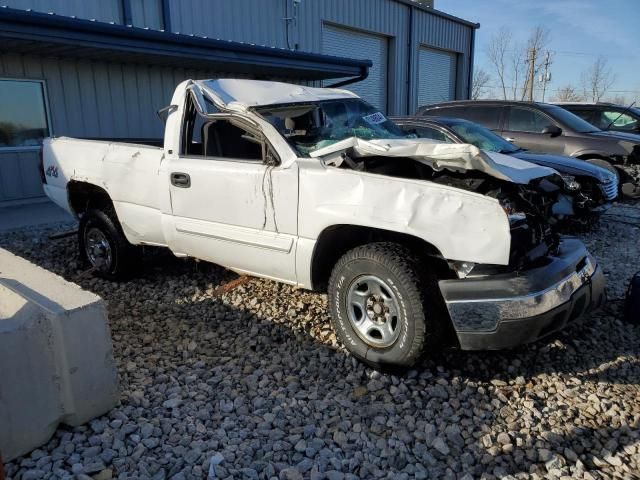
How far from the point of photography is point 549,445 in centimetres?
280

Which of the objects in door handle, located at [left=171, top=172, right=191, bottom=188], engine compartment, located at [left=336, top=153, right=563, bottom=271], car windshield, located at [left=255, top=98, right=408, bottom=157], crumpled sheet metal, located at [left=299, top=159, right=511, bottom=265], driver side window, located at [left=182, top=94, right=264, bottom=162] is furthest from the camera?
driver side window, located at [left=182, top=94, right=264, bottom=162]

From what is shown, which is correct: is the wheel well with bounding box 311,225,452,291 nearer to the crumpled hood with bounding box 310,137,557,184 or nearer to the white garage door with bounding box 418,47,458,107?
the crumpled hood with bounding box 310,137,557,184

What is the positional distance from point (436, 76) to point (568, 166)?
46.3 feet

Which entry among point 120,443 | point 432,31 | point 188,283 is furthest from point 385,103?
point 120,443

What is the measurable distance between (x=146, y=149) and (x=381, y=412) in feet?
10.3

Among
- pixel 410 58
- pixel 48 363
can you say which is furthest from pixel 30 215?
pixel 410 58

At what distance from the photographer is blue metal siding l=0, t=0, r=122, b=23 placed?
909 centimetres

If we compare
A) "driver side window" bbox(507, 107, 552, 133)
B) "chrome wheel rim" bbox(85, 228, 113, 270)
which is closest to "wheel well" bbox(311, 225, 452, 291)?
"chrome wheel rim" bbox(85, 228, 113, 270)

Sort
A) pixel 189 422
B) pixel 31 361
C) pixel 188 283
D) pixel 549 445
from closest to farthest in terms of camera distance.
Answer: pixel 31 361 → pixel 549 445 → pixel 189 422 → pixel 188 283

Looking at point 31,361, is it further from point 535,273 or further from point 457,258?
point 535,273

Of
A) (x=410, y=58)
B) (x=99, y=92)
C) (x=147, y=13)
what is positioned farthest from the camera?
(x=410, y=58)

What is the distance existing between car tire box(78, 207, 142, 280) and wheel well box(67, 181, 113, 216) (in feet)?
0.47

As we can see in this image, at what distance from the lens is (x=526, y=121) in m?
9.56

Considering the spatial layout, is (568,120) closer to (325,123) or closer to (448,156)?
(325,123)
